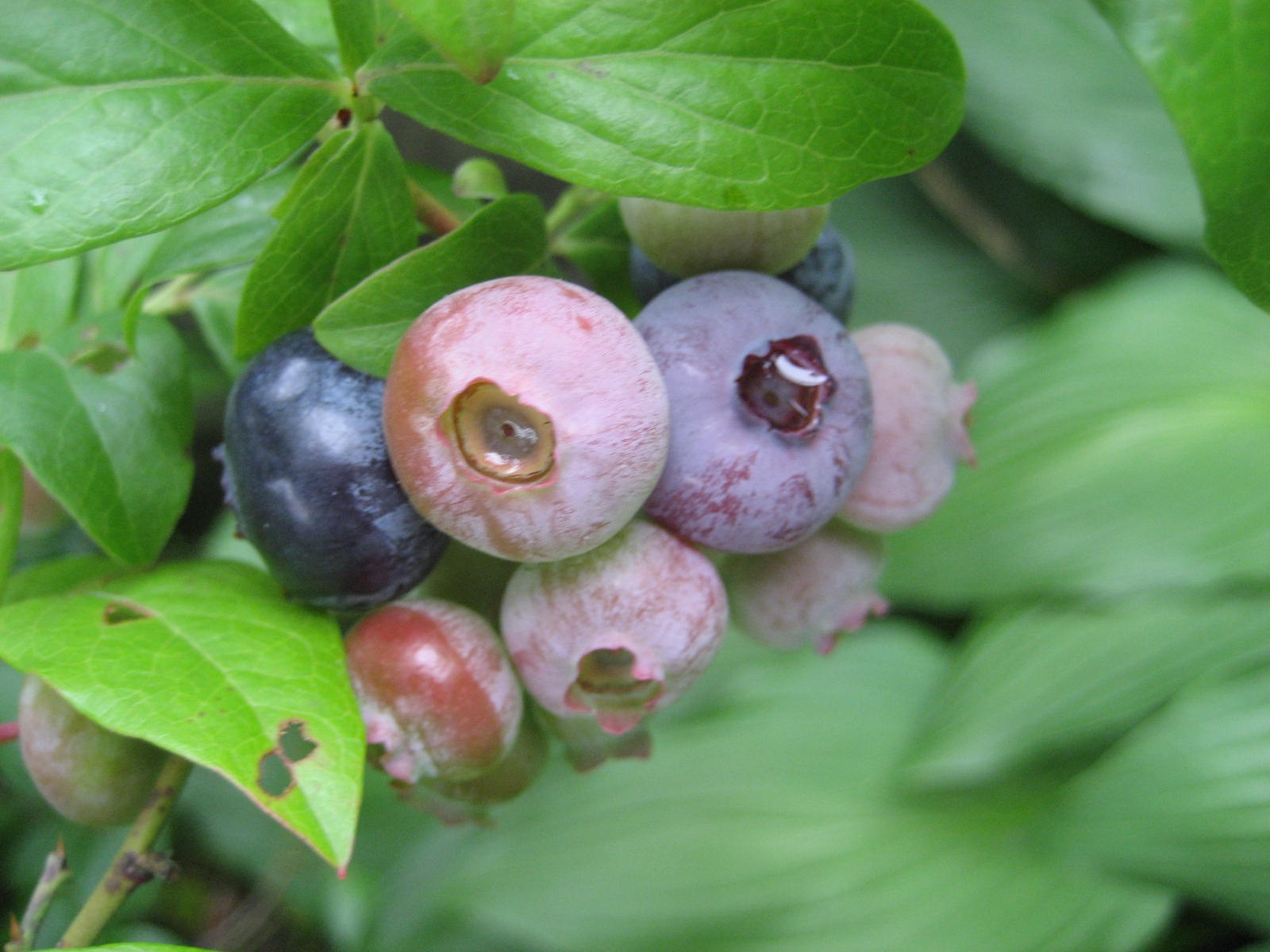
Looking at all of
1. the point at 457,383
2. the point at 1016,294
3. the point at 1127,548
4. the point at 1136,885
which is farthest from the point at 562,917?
the point at 1016,294

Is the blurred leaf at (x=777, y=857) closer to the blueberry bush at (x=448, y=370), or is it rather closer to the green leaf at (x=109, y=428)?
the blueberry bush at (x=448, y=370)

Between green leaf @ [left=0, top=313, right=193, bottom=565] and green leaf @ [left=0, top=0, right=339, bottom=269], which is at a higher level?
green leaf @ [left=0, top=0, right=339, bottom=269]

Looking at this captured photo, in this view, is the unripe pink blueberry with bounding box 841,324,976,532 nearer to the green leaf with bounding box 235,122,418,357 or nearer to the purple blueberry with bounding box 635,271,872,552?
the purple blueberry with bounding box 635,271,872,552

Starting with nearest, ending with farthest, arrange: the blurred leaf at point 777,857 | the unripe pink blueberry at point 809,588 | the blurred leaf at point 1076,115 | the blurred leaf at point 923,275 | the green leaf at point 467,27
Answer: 1. the green leaf at point 467,27
2. the unripe pink blueberry at point 809,588
3. the blurred leaf at point 777,857
4. the blurred leaf at point 1076,115
5. the blurred leaf at point 923,275

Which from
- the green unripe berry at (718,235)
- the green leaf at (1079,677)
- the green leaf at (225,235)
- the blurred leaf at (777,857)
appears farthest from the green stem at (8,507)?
the green leaf at (1079,677)

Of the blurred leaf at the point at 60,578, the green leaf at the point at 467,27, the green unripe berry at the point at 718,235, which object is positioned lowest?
the blurred leaf at the point at 60,578

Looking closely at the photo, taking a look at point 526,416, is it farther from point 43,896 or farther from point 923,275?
point 923,275

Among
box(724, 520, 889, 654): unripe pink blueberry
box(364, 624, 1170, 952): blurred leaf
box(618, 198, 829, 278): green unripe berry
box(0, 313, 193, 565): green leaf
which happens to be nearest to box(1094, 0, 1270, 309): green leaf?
box(618, 198, 829, 278): green unripe berry
